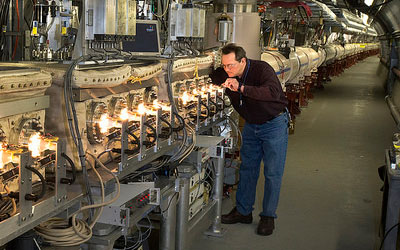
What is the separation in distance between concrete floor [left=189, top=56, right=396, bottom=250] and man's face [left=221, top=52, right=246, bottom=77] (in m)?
1.15

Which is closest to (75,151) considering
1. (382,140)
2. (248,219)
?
(248,219)

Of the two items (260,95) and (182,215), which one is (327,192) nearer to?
(260,95)

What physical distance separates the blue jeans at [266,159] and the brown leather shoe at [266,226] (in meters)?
0.04

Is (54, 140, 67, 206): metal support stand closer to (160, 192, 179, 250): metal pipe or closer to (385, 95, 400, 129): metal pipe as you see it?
(160, 192, 179, 250): metal pipe

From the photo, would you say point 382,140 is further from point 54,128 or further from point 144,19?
point 54,128

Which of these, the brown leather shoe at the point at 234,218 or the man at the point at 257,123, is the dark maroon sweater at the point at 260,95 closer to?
the man at the point at 257,123

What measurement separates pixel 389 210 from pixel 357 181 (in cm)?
281

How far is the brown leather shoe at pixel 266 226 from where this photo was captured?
168 inches

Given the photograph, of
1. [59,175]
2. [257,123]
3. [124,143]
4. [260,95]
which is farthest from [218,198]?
[59,175]

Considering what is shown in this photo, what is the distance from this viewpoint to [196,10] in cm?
388

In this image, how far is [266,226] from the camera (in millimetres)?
4258

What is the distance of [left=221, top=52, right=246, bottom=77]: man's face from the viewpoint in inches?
150

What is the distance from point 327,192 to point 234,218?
57.9 inches

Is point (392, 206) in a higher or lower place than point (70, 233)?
lower
